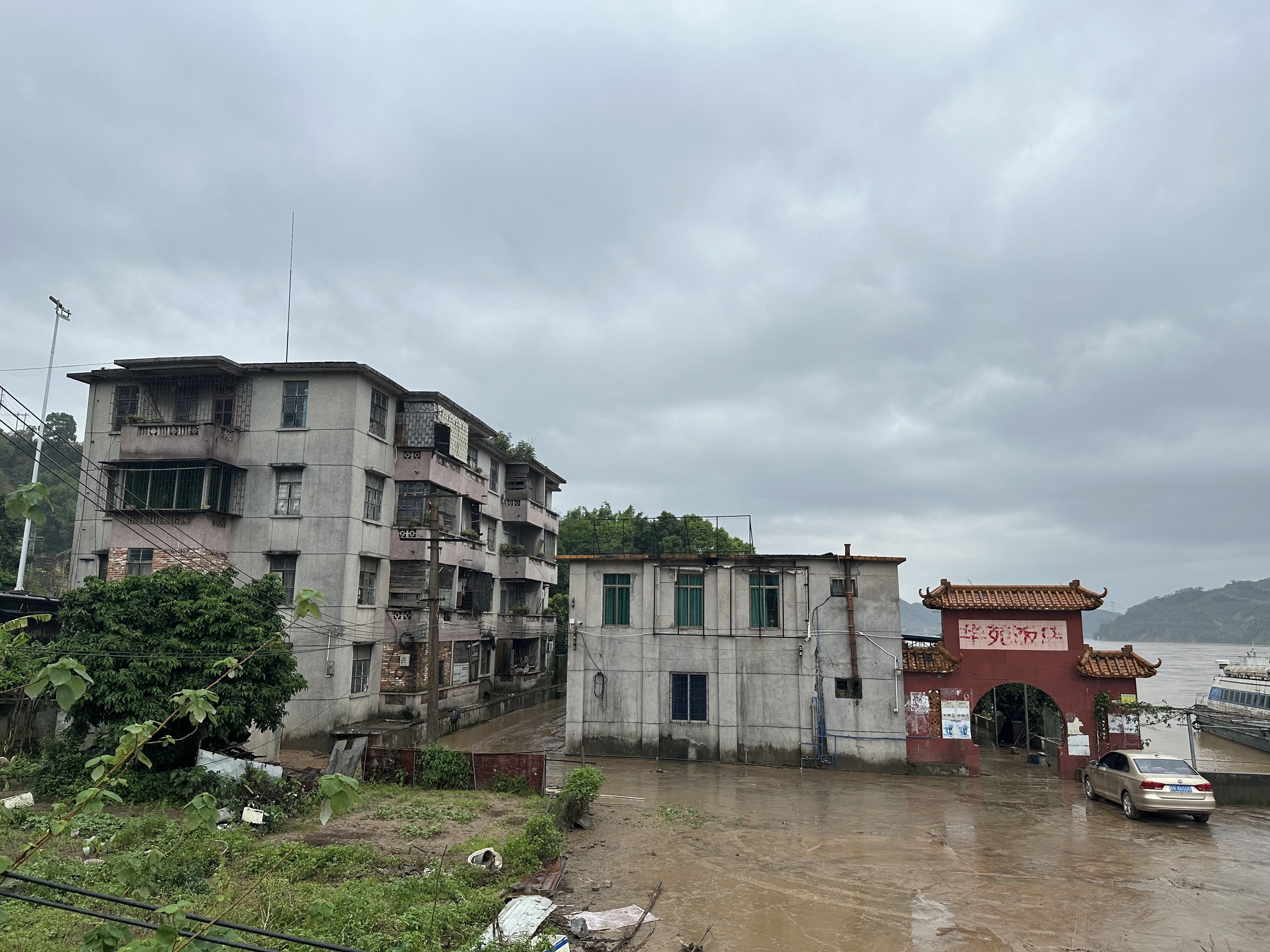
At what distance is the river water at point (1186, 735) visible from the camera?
37969 millimetres

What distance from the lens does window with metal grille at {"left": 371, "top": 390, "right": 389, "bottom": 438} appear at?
105ft

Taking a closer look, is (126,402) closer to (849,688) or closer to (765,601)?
(765,601)

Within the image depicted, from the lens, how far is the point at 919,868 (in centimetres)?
1484

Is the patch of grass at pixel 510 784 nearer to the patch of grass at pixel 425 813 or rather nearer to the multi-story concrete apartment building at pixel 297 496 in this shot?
the patch of grass at pixel 425 813

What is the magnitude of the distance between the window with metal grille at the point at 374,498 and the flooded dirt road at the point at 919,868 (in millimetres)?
15877

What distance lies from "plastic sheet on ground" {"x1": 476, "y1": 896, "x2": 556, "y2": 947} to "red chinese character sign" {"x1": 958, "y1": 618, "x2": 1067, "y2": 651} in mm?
18058

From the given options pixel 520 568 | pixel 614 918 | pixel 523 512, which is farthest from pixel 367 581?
pixel 614 918

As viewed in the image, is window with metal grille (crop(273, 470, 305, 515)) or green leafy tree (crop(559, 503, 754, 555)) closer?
window with metal grille (crop(273, 470, 305, 515))

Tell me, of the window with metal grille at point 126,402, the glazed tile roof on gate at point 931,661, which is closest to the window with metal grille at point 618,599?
the glazed tile roof on gate at point 931,661

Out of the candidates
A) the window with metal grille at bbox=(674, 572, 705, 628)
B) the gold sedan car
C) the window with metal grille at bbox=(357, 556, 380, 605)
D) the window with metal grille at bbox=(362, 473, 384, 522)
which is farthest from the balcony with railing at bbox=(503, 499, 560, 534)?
the gold sedan car

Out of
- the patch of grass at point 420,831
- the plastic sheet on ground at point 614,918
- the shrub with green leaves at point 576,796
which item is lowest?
the plastic sheet on ground at point 614,918

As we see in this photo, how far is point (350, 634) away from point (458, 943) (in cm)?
2194

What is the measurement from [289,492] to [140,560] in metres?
6.33

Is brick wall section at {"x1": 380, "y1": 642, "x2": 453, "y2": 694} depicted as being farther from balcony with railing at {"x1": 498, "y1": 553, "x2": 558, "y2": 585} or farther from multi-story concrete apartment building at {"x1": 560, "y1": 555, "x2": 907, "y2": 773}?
balcony with railing at {"x1": 498, "y1": 553, "x2": 558, "y2": 585}
